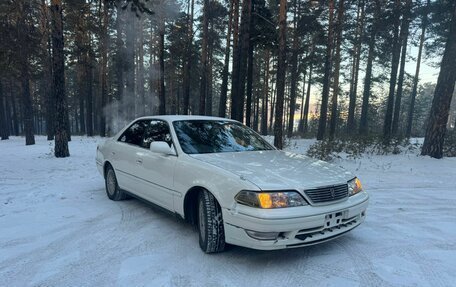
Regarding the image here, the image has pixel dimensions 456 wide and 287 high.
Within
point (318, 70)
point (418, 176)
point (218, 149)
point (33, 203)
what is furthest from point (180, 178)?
point (318, 70)

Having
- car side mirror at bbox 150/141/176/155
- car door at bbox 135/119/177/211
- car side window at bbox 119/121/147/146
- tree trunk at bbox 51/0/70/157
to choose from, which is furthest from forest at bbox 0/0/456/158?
car side mirror at bbox 150/141/176/155

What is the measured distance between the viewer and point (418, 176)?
838 cm

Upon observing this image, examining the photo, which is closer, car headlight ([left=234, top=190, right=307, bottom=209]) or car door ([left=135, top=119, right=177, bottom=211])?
car headlight ([left=234, top=190, right=307, bottom=209])

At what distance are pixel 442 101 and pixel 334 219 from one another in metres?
9.69

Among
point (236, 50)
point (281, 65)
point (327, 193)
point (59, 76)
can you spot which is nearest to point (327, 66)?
point (236, 50)

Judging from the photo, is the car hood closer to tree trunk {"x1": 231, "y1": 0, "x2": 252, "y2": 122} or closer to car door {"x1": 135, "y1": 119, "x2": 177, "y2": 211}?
car door {"x1": 135, "y1": 119, "x2": 177, "y2": 211}

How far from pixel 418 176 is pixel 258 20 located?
11991mm

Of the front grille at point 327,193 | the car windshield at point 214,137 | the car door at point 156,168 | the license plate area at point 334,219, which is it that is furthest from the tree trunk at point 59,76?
the license plate area at point 334,219

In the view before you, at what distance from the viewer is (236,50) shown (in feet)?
55.0

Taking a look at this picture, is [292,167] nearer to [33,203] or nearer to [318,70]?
[33,203]

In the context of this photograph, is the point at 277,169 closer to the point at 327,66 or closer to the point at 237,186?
the point at 237,186

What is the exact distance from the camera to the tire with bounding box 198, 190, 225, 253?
3436 mm

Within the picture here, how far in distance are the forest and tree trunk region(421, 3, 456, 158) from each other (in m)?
0.03

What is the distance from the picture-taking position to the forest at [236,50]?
10.9m
